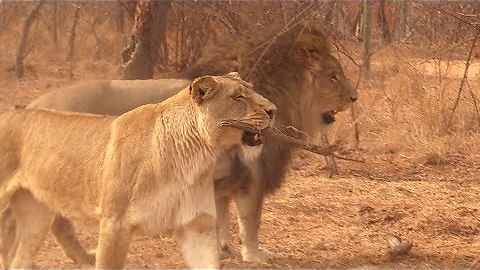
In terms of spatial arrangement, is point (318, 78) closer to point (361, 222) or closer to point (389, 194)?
point (361, 222)

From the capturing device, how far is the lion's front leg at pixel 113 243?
398 centimetres

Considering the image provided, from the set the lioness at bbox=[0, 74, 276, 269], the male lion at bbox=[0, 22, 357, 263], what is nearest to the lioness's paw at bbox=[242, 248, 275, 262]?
the male lion at bbox=[0, 22, 357, 263]

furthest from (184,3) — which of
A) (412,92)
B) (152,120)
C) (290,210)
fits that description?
A: (152,120)

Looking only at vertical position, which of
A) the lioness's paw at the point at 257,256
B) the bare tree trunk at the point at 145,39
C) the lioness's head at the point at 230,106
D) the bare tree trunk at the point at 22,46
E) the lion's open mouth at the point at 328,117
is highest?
the lioness's head at the point at 230,106

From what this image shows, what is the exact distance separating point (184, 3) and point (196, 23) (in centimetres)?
31

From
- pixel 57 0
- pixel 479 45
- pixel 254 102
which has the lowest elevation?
pixel 57 0

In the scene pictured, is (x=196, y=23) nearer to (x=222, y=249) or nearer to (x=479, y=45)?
(x=479, y=45)

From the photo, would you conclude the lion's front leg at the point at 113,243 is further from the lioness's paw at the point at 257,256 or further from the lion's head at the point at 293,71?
the lion's head at the point at 293,71

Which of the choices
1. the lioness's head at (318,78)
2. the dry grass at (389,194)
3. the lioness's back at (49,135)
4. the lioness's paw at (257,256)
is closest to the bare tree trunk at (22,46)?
the dry grass at (389,194)

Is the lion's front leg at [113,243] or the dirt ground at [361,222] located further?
the dirt ground at [361,222]

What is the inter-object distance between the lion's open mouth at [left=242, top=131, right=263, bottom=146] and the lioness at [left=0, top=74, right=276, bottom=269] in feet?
0.05

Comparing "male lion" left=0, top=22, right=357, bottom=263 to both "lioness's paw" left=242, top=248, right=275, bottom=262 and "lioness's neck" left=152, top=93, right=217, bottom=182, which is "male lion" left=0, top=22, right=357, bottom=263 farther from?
"lioness's neck" left=152, top=93, right=217, bottom=182

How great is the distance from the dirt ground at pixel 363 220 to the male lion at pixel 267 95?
0.23 m

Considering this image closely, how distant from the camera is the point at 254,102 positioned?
13.1ft
